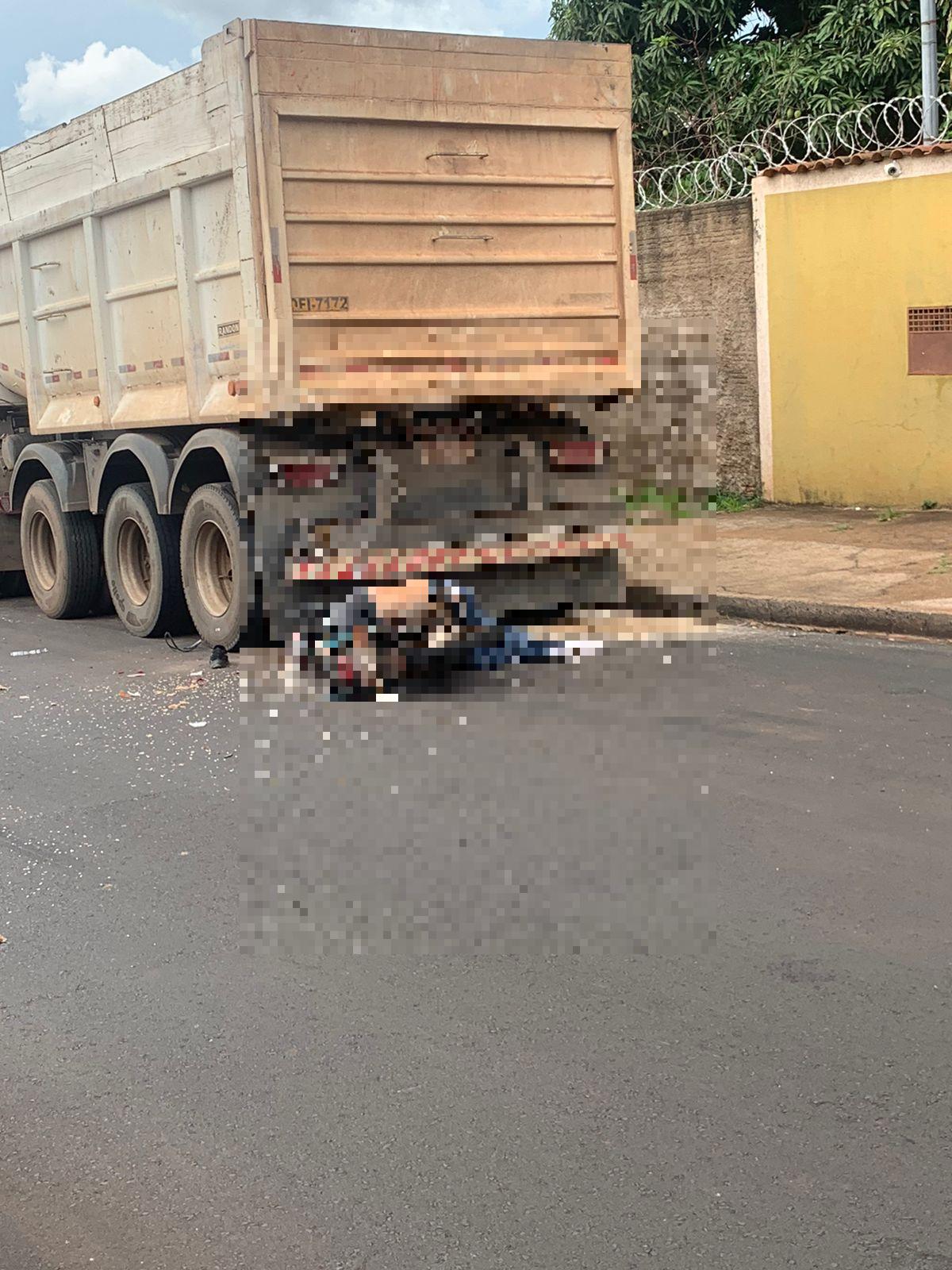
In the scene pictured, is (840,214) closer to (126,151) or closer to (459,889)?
(126,151)

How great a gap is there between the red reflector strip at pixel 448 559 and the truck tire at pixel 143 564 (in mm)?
1873

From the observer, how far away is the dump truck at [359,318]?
815 centimetres

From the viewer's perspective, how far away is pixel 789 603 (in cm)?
906

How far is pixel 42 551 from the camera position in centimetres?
1194

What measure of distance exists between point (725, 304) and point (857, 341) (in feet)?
4.85

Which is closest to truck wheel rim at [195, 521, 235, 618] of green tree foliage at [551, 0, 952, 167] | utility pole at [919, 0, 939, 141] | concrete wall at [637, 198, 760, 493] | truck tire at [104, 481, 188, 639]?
truck tire at [104, 481, 188, 639]

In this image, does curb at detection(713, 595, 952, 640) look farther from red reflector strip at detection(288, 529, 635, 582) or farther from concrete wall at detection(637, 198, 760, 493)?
concrete wall at detection(637, 198, 760, 493)

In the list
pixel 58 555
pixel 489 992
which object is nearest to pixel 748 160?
pixel 58 555

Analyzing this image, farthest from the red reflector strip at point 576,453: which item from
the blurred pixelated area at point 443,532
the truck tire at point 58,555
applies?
the truck tire at point 58,555

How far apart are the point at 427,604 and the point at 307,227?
7.72 ft

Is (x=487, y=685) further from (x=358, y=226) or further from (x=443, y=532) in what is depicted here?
(x=358, y=226)

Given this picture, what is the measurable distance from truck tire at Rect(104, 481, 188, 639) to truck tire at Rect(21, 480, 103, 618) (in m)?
0.42

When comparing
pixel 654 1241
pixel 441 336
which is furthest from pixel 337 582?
pixel 654 1241

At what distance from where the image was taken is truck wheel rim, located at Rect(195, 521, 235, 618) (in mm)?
9406
